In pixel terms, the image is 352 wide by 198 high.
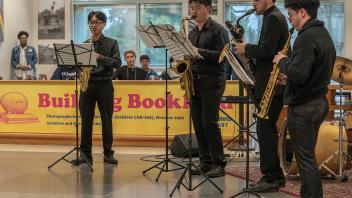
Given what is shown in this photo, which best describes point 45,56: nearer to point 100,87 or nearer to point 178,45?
point 100,87

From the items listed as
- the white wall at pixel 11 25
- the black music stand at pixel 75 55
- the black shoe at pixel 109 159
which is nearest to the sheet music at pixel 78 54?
the black music stand at pixel 75 55

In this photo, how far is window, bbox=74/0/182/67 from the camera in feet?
41.9

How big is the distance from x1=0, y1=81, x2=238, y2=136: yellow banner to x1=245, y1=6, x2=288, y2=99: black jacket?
8.74 ft

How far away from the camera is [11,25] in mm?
11633

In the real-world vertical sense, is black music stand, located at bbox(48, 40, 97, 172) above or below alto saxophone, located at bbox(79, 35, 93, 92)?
above

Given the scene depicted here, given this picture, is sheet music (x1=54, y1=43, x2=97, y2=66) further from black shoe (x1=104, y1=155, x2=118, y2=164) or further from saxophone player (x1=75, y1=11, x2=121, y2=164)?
black shoe (x1=104, y1=155, x2=118, y2=164)

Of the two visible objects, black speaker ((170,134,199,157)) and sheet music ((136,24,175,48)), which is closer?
sheet music ((136,24,175,48))

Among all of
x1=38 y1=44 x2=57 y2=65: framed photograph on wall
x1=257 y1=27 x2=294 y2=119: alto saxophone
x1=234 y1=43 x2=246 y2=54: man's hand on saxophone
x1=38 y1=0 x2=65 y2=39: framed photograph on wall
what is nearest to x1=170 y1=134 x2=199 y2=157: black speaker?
x1=234 y1=43 x2=246 y2=54: man's hand on saxophone

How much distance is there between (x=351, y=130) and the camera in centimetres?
591

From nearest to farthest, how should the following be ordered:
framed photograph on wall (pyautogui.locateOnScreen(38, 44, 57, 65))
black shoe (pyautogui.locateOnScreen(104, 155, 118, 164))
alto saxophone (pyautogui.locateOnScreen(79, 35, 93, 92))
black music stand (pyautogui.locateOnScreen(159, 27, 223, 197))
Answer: black music stand (pyautogui.locateOnScreen(159, 27, 223, 197))
alto saxophone (pyautogui.locateOnScreen(79, 35, 93, 92))
black shoe (pyautogui.locateOnScreen(104, 155, 118, 164))
framed photograph on wall (pyautogui.locateOnScreen(38, 44, 57, 65))

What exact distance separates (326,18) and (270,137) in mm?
8511

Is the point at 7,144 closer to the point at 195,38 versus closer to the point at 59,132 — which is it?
the point at 59,132

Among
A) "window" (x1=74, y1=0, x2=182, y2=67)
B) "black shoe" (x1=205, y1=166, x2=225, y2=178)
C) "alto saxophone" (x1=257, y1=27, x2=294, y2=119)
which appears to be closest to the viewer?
"alto saxophone" (x1=257, y1=27, x2=294, y2=119)

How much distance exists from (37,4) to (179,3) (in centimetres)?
363
